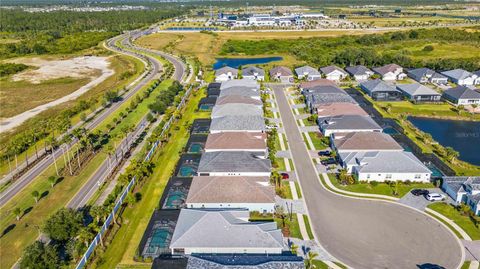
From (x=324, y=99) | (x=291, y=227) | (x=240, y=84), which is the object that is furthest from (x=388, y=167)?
(x=240, y=84)

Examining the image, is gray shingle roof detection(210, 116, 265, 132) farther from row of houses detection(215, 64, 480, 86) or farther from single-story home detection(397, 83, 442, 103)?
single-story home detection(397, 83, 442, 103)

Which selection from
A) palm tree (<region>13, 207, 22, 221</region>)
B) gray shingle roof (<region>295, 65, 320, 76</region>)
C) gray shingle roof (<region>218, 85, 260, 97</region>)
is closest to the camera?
palm tree (<region>13, 207, 22, 221</region>)

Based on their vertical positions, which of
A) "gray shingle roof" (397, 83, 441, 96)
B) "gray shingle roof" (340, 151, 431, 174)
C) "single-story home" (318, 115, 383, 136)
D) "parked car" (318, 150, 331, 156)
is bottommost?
"parked car" (318, 150, 331, 156)

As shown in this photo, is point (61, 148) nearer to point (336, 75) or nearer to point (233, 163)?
point (233, 163)

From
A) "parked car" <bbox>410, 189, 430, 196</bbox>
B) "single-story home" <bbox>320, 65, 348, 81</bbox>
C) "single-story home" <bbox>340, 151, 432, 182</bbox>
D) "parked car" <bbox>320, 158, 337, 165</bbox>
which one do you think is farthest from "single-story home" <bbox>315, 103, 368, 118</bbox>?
"single-story home" <bbox>320, 65, 348, 81</bbox>

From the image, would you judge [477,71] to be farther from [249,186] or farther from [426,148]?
[249,186]

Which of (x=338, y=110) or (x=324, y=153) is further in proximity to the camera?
(x=338, y=110)

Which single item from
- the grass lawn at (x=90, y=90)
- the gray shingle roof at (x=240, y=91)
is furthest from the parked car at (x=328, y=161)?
the grass lawn at (x=90, y=90)
